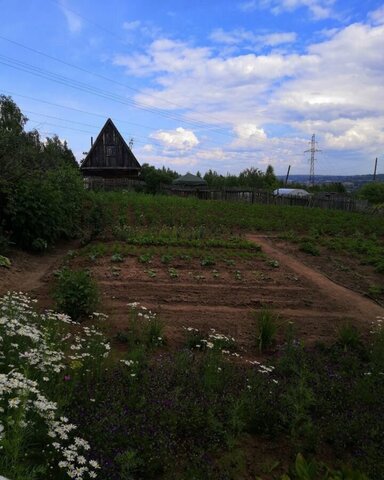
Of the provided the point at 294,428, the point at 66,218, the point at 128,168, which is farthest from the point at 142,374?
the point at 128,168

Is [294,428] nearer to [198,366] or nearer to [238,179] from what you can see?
[198,366]

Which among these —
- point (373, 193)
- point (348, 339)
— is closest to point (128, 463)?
point (348, 339)

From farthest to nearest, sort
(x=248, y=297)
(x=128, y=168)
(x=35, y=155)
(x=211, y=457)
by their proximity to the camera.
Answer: (x=128, y=168)
(x=35, y=155)
(x=248, y=297)
(x=211, y=457)

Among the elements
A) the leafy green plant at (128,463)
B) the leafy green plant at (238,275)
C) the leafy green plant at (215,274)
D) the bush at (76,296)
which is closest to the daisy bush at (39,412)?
the leafy green plant at (128,463)

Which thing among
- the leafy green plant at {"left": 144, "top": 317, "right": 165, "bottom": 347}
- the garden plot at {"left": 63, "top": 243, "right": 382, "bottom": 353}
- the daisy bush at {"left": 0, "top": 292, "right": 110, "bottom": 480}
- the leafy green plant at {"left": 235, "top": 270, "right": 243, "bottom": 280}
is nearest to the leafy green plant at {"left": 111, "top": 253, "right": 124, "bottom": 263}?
the garden plot at {"left": 63, "top": 243, "right": 382, "bottom": 353}

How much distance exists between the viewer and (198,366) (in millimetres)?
3980

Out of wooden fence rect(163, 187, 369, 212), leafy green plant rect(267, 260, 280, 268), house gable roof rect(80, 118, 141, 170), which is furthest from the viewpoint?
house gable roof rect(80, 118, 141, 170)

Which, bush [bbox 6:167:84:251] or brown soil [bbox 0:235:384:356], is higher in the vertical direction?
bush [bbox 6:167:84:251]

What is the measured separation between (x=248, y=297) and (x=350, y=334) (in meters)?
2.21

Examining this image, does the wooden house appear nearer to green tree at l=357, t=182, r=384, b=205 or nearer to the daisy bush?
green tree at l=357, t=182, r=384, b=205

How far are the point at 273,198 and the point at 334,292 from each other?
2226cm

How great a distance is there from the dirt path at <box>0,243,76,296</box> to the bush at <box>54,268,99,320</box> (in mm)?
1134

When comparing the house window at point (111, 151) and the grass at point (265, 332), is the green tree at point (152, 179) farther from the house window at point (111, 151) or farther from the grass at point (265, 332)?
the grass at point (265, 332)

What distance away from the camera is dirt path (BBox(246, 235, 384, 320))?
7.15 metres
